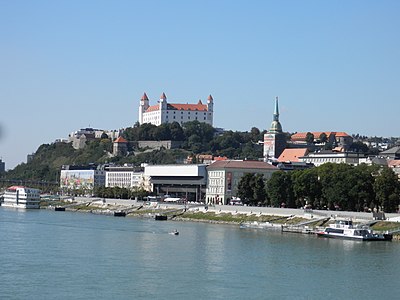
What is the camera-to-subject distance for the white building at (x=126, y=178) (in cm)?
9758

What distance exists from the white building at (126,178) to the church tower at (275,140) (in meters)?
15.7

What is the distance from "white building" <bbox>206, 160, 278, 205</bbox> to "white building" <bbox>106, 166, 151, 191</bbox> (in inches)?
593

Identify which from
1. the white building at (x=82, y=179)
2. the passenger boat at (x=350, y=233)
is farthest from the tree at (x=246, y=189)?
the white building at (x=82, y=179)

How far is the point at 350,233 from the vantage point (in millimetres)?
44469

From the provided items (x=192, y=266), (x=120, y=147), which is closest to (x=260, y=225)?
(x=192, y=266)

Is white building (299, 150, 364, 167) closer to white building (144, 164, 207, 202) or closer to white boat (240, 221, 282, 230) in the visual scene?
white building (144, 164, 207, 202)

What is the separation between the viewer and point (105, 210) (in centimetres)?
7769

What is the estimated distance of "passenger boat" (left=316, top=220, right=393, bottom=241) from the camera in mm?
43719

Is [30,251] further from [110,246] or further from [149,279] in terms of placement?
[149,279]

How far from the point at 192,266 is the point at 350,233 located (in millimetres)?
14488

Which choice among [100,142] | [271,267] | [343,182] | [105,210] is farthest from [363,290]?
[100,142]

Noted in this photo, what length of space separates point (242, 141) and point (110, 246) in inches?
3295

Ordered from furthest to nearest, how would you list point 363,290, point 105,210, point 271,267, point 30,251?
1. point 105,210
2. point 30,251
3. point 271,267
4. point 363,290

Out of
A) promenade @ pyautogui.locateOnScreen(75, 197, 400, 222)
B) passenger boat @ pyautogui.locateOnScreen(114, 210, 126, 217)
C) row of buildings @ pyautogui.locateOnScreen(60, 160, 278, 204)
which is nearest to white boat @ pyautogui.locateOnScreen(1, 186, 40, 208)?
promenade @ pyautogui.locateOnScreen(75, 197, 400, 222)
